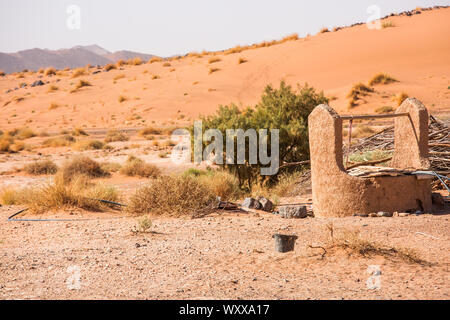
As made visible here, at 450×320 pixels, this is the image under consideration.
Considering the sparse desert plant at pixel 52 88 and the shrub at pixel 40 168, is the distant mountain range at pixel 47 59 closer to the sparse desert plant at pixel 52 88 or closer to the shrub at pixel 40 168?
the sparse desert plant at pixel 52 88

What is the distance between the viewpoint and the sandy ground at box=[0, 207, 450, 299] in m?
4.85

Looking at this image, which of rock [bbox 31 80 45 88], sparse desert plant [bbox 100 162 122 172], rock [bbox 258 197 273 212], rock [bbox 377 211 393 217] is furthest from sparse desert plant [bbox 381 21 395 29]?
rock [bbox 377 211 393 217]

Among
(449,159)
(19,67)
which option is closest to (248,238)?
(449,159)

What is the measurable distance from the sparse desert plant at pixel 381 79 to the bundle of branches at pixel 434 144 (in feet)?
74.6

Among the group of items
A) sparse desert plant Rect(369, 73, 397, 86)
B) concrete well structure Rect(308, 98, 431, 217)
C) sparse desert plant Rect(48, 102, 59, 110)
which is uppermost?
sparse desert plant Rect(369, 73, 397, 86)

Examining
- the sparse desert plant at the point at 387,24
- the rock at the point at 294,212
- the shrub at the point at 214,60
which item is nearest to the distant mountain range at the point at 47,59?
the shrub at the point at 214,60

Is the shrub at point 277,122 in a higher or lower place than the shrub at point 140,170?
higher

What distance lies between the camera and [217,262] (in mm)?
5895

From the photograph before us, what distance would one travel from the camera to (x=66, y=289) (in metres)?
5.00

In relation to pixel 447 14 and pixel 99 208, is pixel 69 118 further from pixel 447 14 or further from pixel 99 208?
pixel 447 14

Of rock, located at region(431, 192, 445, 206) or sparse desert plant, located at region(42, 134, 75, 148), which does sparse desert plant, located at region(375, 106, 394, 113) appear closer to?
sparse desert plant, located at region(42, 134, 75, 148)

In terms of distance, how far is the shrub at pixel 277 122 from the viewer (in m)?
12.1

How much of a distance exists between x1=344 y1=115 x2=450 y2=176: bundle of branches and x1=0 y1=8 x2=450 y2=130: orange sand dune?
17.3m

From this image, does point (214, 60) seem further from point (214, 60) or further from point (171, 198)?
point (171, 198)
